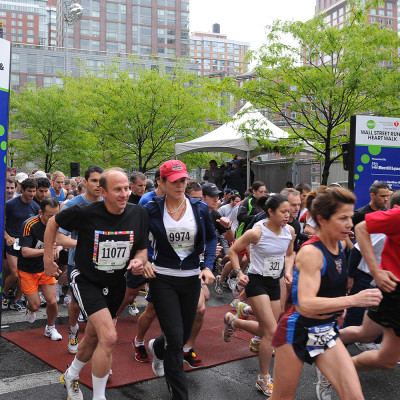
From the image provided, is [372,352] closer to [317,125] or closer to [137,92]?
[317,125]

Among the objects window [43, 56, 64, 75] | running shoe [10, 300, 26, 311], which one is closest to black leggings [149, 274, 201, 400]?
running shoe [10, 300, 26, 311]

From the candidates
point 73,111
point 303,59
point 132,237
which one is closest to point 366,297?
point 132,237

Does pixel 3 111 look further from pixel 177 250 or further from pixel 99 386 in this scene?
pixel 99 386

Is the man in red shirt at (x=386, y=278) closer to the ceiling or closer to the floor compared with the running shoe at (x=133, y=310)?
closer to the ceiling

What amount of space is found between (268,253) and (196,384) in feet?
4.86

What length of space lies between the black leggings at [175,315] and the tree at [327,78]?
37.5 ft

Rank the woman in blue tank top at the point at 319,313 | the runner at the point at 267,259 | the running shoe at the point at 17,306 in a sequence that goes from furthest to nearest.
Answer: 1. the running shoe at the point at 17,306
2. the runner at the point at 267,259
3. the woman in blue tank top at the point at 319,313

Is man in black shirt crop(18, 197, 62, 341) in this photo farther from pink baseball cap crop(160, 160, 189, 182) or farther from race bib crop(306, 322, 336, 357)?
race bib crop(306, 322, 336, 357)

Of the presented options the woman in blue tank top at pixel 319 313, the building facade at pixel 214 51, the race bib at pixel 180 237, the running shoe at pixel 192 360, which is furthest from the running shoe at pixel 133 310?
the building facade at pixel 214 51

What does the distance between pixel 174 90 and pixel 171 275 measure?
82.7 ft

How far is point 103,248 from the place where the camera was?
15.0ft

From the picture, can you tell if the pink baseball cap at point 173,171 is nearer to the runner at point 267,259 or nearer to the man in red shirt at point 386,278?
the runner at point 267,259

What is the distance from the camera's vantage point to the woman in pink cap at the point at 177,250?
472 cm

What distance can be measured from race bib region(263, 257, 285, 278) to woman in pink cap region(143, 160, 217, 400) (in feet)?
2.75
